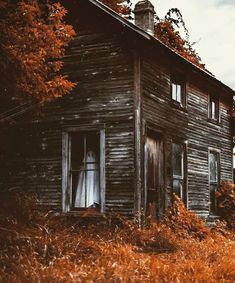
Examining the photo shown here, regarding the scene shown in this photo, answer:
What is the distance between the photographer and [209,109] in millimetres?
18578

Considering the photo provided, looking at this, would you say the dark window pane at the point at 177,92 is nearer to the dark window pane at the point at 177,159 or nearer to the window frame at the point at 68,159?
the dark window pane at the point at 177,159

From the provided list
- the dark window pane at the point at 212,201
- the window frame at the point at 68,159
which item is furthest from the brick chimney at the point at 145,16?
the dark window pane at the point at 212,201

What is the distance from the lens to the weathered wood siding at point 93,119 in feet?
43.3

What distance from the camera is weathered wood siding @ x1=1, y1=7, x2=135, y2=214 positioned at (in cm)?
1319

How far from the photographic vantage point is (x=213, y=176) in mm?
18625

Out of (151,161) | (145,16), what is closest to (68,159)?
(151,161)

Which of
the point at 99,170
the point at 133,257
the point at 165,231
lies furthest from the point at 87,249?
the point at 99,170

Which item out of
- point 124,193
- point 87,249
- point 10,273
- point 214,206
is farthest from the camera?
point 214,206

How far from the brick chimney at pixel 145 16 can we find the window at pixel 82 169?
4.14 meters

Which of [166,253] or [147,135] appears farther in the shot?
[147,135]

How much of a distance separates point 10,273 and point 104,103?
21.4 feet

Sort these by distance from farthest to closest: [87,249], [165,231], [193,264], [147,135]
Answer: [147,135]
[165,231]
[87,249]
[193,264]

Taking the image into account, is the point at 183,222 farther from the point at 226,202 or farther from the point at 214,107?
the point at 214,107

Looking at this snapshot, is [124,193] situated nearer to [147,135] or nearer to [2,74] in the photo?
[147,135]
